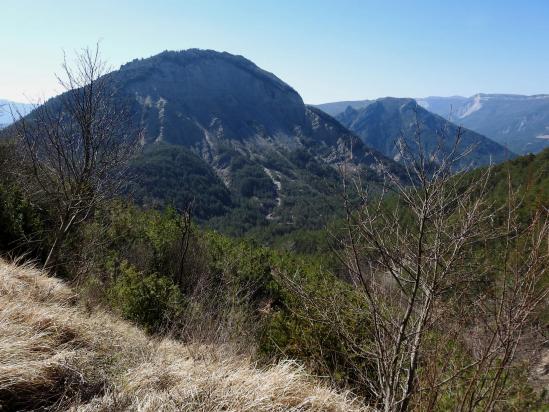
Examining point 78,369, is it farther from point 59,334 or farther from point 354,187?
point 354,187

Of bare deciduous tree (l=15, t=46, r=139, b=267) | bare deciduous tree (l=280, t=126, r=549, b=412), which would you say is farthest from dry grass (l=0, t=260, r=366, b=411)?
bare deciduous tree (l=15, t=46, r=139, b=267)

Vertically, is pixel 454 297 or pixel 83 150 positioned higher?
pixel 83 150

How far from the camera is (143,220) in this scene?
2177 centimetres

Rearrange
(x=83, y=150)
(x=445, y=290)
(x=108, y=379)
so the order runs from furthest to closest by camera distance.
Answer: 1. (x=83, y=150)
2. (x=445, y=290)
3. (x=108, y=379)

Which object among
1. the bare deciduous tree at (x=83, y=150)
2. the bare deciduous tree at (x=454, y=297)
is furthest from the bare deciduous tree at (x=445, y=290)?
the bare deciduous tree at (x=83, y=150)

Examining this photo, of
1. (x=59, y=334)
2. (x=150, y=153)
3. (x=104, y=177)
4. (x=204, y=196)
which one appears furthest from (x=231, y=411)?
(x=150, y=153)

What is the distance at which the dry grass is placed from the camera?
263 cm

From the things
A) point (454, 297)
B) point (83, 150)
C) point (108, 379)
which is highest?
point (83, 150)

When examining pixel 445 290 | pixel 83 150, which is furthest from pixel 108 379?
pixel 83 150

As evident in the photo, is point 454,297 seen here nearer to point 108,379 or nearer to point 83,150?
point 108,379

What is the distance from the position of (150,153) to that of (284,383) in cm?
18294

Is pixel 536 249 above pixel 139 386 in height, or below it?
above

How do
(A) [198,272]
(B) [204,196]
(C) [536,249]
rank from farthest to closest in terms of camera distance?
(B) [204,196] → (A) [198,272] → (C) [536,249]

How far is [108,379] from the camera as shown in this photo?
9.70 ft
